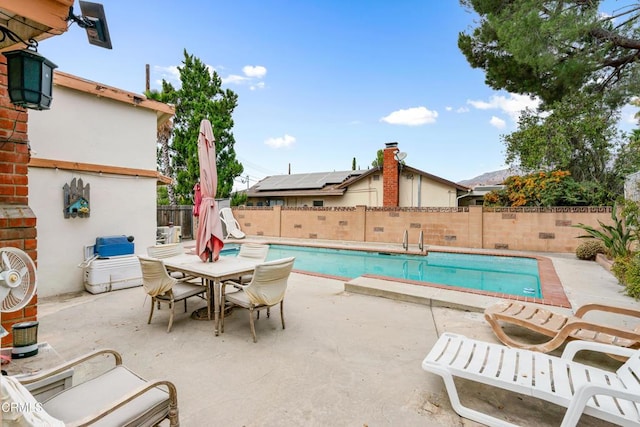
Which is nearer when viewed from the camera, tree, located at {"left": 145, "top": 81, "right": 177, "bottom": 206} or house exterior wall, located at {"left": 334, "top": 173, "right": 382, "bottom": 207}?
tree, located at {"left": 145, "top": 81, "right": 177, "bottom": 206}

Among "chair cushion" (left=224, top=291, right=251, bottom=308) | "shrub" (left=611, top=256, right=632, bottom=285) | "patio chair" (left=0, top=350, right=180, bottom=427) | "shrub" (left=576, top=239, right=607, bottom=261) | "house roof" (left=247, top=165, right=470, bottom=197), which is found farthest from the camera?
"house roof" (left=247, top=165, right=470, bottom=197)

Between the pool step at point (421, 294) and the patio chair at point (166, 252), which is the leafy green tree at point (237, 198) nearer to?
the patio chair at point (166, 252)

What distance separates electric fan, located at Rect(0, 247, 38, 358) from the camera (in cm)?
154

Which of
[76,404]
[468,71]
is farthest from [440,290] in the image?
[468,71]

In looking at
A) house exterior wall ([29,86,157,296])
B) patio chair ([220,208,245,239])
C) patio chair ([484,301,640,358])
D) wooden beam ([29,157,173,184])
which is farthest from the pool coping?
patio chair ([220,208,245,239])

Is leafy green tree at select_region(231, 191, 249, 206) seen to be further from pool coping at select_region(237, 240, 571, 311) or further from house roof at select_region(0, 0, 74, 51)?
house roof at select_region(0, 0, 74, 51)

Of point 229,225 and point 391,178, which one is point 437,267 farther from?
point 229,225

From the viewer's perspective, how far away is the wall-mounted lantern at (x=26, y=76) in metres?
2.37

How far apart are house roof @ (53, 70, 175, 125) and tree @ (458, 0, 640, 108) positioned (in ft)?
33.4

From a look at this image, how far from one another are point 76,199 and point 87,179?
466mm

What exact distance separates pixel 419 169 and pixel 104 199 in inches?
622

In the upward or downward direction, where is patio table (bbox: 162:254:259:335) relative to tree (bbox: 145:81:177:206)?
downward

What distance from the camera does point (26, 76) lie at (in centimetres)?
240

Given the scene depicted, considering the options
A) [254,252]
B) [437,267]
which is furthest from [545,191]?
[254,252]
